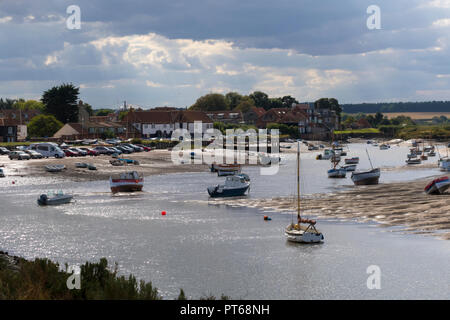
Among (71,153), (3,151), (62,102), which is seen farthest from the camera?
(62,102)

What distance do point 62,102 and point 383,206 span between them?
13708 centimetres

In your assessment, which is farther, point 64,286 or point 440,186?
point 440,186

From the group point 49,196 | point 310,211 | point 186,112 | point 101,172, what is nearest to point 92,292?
point 310,211

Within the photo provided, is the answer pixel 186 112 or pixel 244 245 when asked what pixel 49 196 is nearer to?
pixel 244 245

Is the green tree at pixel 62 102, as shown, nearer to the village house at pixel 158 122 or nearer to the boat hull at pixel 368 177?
the village house at pixel 158 122

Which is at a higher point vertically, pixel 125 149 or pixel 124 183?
pixel 125 149

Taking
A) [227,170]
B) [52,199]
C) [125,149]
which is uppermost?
[125,149]

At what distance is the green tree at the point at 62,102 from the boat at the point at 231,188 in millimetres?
115488

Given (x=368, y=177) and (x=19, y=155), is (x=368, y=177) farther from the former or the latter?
(x=19, y=155)

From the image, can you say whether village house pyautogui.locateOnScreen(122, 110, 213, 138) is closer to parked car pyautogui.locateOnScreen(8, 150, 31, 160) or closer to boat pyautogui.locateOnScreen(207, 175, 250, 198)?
parked car pyautogui.locateOnScreen(8, 150, 31, 160)

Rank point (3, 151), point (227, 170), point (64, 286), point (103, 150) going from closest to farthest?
point (64, 286) → point (227, 170) → point (3, 151) → point (103, 150)

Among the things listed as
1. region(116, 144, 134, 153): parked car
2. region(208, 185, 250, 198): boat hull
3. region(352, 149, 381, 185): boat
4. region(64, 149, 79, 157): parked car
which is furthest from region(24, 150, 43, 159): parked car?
region(352, 149, 381, 185): boat

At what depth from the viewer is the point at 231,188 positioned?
72438 mm

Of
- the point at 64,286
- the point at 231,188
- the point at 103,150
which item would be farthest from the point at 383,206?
the point at 103,150
